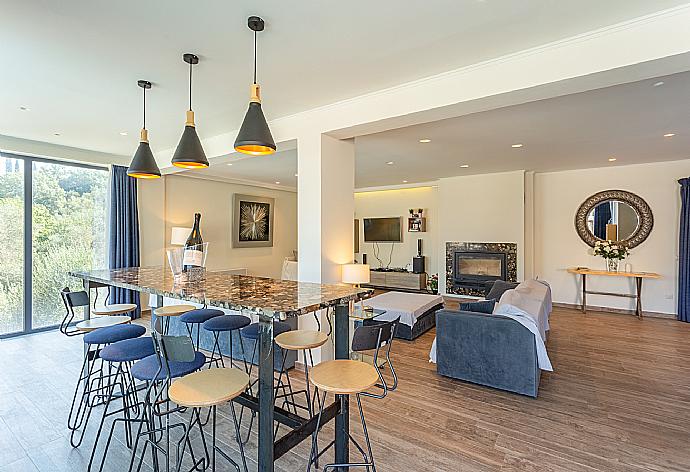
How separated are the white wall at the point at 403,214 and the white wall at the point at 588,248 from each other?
242 centimetres

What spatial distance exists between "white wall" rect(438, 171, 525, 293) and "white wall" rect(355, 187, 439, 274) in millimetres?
592

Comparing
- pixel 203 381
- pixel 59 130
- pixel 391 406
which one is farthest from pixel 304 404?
pixel 59 130

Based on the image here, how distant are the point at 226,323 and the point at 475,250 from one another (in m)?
6.16

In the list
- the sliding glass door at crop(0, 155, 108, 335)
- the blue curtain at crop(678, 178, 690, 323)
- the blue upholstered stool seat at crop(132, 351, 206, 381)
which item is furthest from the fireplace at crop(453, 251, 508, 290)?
the sliding glass door at crop(0, 155, 108, 335)

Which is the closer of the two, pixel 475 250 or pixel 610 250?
pixel 610 250

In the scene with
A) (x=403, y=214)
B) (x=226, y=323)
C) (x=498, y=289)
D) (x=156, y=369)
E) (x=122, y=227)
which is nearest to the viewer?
(x=156, y=369)

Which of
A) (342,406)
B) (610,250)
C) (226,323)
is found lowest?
(342,406)

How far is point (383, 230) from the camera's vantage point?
9.89 metres

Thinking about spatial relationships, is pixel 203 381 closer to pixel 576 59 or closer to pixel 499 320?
pixel 499 320

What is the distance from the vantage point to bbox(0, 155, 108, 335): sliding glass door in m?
5.01

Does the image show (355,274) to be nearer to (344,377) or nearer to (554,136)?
(344,377)

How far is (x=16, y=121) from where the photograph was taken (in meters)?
4.17

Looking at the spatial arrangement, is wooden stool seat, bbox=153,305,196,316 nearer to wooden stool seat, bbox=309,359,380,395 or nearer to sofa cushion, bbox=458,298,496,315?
Answer: wooden stool seat, bbox=309,359,380,395

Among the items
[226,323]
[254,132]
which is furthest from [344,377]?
[254,132]
